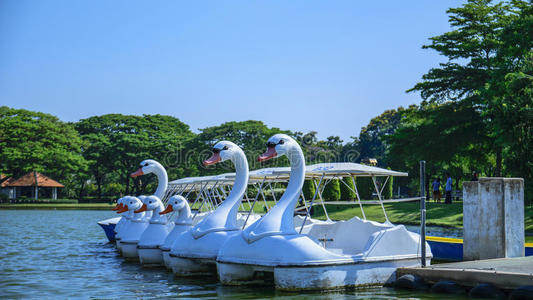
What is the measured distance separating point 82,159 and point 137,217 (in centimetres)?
4536

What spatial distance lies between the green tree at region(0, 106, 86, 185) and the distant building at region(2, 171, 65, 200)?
3.86 ft

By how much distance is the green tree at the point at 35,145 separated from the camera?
2393 inches

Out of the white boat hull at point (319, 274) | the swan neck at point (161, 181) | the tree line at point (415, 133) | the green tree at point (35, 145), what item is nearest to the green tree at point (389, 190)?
the tree line at point (415, 133)

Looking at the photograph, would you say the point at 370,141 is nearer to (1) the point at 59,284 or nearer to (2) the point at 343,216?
(2) the point at 343,216

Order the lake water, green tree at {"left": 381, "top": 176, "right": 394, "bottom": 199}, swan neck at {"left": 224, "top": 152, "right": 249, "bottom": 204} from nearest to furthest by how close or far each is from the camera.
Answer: the lake water < swan neck at {"left": 224, "top": 152, "right": 249, "bottom": 204} < green tree at {"left": 381, "top": 176, "right": 394, "bottom": 199}

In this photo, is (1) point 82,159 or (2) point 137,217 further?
(1) point 82,159

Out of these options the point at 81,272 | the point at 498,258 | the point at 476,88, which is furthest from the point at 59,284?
the point at 476,88

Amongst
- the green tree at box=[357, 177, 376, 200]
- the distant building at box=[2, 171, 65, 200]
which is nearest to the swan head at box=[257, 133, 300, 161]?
the green tree at box=[357, 177, 376, 200]

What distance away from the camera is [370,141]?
284ft

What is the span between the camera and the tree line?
1022 inches

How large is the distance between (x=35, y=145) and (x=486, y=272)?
190 feet

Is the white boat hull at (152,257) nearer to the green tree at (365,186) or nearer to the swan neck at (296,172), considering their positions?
the swan neck at (296,172)

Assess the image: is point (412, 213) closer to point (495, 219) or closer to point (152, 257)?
point (495, 219)

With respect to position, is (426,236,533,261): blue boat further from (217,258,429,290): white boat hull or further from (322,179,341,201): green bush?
(322,179,341,201): green bush
